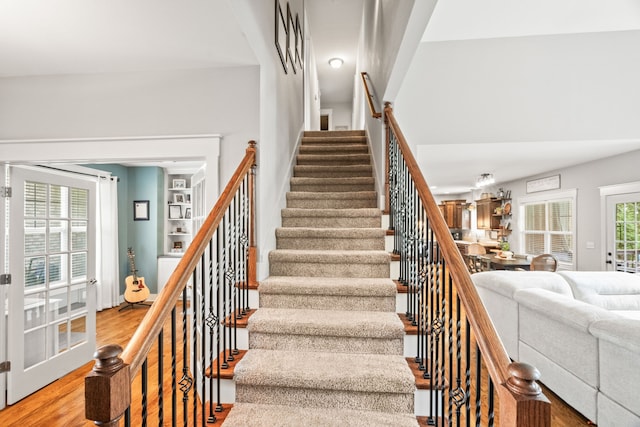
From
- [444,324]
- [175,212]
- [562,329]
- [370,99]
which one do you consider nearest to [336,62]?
[370,99]

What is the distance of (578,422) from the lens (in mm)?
2252

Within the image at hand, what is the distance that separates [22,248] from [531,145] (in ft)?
17.2

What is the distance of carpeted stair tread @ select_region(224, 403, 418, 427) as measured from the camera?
1.54 m

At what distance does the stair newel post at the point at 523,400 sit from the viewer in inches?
29.5

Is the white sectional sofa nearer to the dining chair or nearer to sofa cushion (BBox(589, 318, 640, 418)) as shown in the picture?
sofa cushion (BBox(589, 318, 640, 418))

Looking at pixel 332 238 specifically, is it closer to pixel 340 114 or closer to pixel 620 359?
pixel 620 359

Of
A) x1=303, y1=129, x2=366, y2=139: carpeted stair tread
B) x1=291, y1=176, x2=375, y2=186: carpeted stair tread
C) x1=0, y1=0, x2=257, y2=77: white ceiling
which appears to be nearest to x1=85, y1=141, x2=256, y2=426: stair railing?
x1=0, y1=0, x2=257, y2=77: white ceiling

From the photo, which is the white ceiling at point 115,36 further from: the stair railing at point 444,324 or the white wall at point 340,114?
the white wall at point 340,114

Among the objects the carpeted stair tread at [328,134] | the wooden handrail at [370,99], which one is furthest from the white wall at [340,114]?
the wooden handrail at [370,99]

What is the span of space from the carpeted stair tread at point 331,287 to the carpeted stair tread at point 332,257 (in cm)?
21

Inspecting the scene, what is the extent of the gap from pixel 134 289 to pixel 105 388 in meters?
4.99

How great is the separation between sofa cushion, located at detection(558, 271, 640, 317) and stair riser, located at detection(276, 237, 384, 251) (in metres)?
2.36

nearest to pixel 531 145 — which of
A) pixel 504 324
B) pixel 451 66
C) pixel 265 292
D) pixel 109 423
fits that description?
pixel 451 66

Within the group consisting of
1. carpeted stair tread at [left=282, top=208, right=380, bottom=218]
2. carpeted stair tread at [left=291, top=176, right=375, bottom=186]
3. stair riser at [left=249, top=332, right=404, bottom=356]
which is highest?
carpeted stair tread at [left=291, top=176, right=375, bottom=186]
